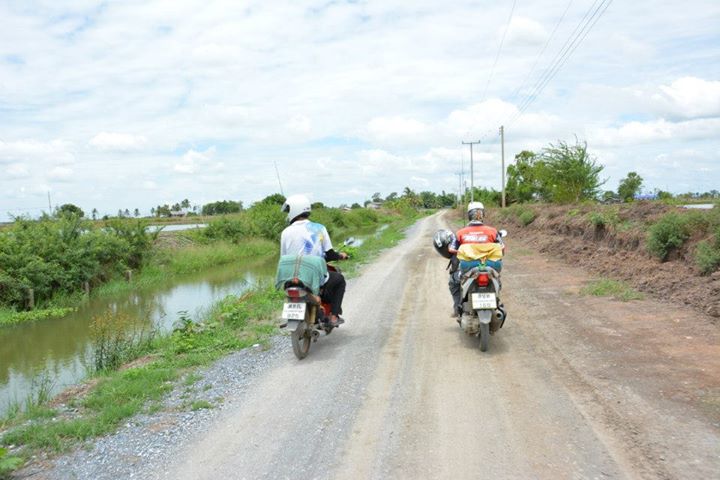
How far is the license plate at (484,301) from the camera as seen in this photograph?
6.35 m

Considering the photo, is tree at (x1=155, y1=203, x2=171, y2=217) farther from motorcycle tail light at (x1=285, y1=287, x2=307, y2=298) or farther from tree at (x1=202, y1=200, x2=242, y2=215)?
motorcycle tail light at (x1=285, y1=287, x2=307, y2=298)

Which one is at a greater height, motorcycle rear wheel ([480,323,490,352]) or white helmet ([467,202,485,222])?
white helmet ([467,202,485,222])

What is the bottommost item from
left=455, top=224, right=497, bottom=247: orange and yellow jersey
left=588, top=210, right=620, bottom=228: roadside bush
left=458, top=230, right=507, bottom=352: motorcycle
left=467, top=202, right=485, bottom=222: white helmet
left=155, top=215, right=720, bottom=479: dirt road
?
left=155, top=215, right=720, bottom=479: dirt road

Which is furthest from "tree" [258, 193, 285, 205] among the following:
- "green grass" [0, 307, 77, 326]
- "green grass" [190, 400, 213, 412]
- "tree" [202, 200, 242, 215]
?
"green grass" [190, 400, 213, 412]

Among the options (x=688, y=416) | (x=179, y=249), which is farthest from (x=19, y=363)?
(x=179, y=249)

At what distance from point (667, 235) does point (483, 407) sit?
8.35m

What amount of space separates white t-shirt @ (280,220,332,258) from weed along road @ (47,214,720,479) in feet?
4.27

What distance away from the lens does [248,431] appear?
4.45 metres

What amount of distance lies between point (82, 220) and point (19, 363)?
1181cm

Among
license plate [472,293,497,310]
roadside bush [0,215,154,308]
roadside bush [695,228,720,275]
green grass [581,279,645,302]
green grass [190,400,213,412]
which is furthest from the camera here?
roadside bush [0,215,154,308]

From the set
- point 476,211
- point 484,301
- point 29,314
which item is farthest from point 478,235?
point 29,314

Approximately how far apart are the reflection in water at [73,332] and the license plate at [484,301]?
565 centimetres

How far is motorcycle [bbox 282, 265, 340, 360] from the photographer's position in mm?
6406

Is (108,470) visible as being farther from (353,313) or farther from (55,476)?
(353,313)
